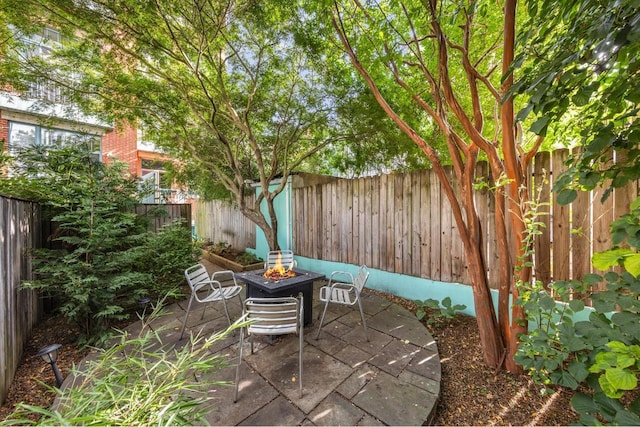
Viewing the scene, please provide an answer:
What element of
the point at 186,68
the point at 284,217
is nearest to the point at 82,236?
the point at 186,68

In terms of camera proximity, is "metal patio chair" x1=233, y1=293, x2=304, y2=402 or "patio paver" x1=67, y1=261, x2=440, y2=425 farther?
"metal patio chair" x1=233, y1=293, x2=304, y2=402

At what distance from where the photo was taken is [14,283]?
229 cm

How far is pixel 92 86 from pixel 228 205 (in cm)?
415

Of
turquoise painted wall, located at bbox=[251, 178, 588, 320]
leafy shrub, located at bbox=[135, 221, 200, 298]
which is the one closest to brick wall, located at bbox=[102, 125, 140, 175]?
leafy shrub, located at bbox=[135, 221, 200, 298]

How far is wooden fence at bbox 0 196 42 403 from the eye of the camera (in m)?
1.99

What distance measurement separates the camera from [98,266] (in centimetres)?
280

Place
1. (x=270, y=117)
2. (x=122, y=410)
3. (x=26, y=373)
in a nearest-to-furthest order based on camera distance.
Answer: (x=122, y=410), (x=26, y=373), (x=270, y=117)

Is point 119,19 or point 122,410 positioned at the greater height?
point 119,19

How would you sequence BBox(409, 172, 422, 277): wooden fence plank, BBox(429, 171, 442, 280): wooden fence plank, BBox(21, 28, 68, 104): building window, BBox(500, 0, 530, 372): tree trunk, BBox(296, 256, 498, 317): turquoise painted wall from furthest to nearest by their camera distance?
BBox(21, 28, 68, 104): building window
BBox(409, 172, 422, 277): wooden fence plank
BBox(429, 171, 442, 280): wooden fence plank
BBox(296, 256, 498, 317): turquoise painted wall
BBox(500, 0, 530, 372): tree trunk

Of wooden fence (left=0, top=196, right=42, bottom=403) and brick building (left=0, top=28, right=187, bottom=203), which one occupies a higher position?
brick building (left=0, top=28, right=187, bottom=203)

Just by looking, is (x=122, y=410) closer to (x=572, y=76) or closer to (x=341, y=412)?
(x=341, y=412)

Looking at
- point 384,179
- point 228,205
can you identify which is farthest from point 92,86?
point 384,179

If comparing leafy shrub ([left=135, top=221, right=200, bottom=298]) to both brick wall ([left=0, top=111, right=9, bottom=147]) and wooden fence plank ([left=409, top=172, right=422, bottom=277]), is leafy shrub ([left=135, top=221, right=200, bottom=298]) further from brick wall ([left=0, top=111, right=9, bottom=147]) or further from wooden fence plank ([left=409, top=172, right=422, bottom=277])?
brick wall ([left=0, top=111, right=9, bottom=147])

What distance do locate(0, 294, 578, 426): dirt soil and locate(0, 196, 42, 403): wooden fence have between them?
0.13 metres
